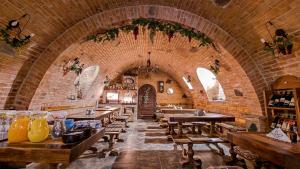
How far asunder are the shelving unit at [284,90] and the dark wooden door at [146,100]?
9166 millimetres

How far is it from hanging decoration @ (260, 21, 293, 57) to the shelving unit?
0.54 meters

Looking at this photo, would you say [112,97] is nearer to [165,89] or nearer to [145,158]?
[165,89]

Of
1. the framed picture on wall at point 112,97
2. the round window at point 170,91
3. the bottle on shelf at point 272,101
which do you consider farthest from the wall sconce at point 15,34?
the round window at point 170,91

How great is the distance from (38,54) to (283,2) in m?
4.69

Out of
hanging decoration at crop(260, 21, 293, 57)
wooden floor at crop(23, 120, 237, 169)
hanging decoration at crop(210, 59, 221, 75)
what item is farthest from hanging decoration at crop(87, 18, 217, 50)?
wooden floor at crop(23, 120, 237, 169)

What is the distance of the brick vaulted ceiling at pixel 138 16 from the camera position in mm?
3156

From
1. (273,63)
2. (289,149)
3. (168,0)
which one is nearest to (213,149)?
(273,63)

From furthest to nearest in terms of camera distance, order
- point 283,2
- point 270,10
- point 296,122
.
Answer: point 296,122, point 270,10, point 283,2

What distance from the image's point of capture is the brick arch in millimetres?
3816

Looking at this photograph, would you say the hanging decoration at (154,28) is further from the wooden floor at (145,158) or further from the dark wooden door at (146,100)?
the dark wooden door at (146,100)

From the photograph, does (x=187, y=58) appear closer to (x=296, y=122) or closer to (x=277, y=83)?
(x=277, y=83)

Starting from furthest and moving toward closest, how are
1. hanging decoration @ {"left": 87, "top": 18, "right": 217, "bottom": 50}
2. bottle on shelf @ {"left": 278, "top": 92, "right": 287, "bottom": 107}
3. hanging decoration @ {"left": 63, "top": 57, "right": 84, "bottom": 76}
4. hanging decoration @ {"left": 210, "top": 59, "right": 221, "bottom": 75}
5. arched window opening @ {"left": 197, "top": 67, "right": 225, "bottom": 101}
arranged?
arched window opening @ {"left": 197, "top": 67, "right": 225, "bottom": 101} < hanging decoration @ {"left": 210, "top": 59, "right": 221, "bottom": 75} < hanging decoration @ {"left": 63, "top": 57, "right": 84, "bottom": 76} < hanging decoration @ {"left": 87, "top": 18, "right": 217, "bottom": 50} < bottle on shelf @ {"left": 278, "top": 92, "right": 287, "bottom": 107}

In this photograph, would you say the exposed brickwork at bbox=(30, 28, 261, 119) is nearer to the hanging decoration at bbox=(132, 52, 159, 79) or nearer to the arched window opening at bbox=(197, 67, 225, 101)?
the arched window opening at bbox=(197, 67, 225, 101)

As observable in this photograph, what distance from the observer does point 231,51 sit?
4098 millimetres
